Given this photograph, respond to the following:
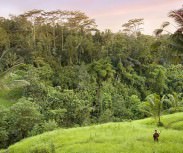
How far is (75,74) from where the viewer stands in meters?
50.2

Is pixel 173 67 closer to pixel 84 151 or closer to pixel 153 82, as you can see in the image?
pixel 153 82

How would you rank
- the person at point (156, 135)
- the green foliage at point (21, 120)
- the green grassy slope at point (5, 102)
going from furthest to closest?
1. the green grassy slope at point (5, 102)
2. the green foliage at point (21, 120)
3. the person at point (156, 135)

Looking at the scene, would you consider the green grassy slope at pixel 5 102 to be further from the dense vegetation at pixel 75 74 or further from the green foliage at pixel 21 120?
the green foliage at pixel 21 120

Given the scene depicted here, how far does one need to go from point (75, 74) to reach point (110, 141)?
30797 mm

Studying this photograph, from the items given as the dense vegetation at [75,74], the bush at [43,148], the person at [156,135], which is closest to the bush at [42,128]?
the dense vegetation at [75,74]

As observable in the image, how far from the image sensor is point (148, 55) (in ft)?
199

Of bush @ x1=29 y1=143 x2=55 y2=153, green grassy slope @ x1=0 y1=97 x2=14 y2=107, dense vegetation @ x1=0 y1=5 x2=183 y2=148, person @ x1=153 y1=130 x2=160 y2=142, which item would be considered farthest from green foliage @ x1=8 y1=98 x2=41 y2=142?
person @ x1=153 y1=130 x2=160 y2=142

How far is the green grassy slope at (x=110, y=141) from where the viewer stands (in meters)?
18.0

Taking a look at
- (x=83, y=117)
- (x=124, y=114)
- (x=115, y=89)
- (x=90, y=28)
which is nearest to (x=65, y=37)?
(x=90, y=28)

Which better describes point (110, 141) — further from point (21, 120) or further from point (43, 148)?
point (21, 120)

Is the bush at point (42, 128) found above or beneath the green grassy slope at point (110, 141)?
beneath

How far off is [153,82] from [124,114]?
11.9 meters

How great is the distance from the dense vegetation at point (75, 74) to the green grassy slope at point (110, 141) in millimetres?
10959

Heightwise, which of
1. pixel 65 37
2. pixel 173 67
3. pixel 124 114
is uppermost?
pixel 65 37
